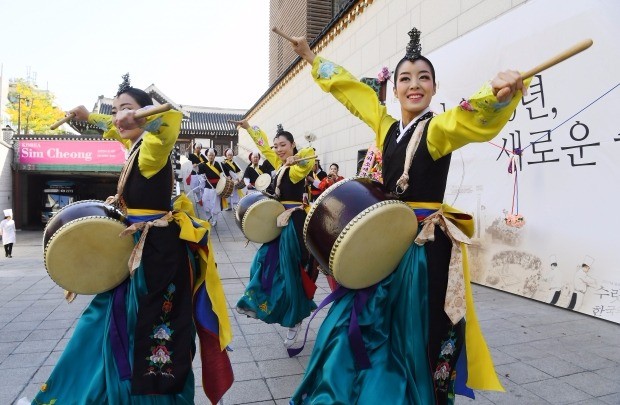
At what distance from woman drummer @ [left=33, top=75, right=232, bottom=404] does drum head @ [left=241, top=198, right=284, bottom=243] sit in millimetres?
1224

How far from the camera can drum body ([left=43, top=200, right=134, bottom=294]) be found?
74.3 inches

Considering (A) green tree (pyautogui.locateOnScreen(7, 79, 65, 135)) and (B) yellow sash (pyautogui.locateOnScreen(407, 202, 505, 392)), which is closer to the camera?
(B) yellow sash (pyautogui.locateOnScreen(407, 202, 505, 392))

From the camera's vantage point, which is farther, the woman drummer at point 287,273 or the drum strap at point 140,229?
the woman drummer at point 287,273

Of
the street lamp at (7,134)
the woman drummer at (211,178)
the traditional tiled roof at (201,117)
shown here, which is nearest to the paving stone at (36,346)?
the woman drummer at (211,178)

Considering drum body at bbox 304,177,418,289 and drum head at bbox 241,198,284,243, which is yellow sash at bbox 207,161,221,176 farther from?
drum body at bbox 304,177,418,289

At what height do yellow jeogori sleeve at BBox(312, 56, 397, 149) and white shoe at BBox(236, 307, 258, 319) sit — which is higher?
yellow jeogori sleeve at BBox(312, 56, 397, 149)

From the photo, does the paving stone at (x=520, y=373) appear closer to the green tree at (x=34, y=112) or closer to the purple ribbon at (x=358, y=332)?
the purple ribbon at (x=358, y=332)

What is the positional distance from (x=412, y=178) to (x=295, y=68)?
36.8ft

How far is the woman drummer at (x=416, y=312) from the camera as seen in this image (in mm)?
1546

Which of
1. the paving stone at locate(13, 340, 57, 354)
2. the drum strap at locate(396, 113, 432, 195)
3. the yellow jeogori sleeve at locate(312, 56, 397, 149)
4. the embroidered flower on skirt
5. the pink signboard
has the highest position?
the pink signboard

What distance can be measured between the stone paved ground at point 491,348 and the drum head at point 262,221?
818 millimetres

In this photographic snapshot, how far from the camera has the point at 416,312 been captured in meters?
1.65

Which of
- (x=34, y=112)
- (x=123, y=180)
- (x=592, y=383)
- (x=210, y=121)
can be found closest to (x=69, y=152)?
(x=123, y=180)

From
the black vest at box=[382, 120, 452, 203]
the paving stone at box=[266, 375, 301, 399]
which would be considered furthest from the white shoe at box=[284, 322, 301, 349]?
the black vest at box=[382, 120, 452, 203]
